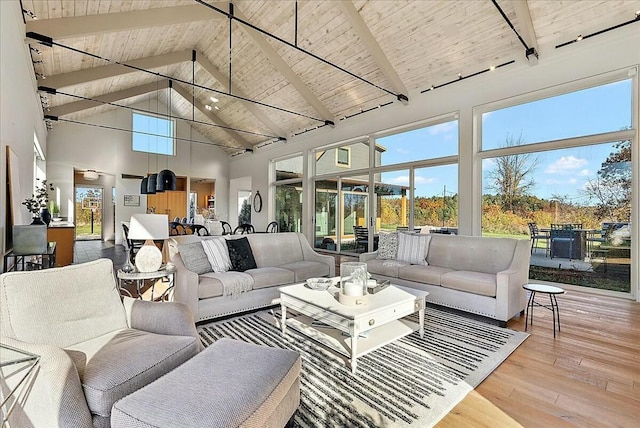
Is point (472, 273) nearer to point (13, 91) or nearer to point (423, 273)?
point (423, 273)

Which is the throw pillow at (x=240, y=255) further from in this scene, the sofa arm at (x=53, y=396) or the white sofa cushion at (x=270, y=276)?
the sofa arm at (x=53, y=396)

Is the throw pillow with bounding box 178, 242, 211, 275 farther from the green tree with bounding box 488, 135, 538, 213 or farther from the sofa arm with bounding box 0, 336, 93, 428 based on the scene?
the green tree with bounding box 488, 135, 538, 213

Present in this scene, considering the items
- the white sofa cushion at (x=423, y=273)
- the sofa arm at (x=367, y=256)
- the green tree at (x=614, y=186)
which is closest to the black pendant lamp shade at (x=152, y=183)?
the sofa arm at (x=367, y=256)

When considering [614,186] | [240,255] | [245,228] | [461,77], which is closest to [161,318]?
[240,255]

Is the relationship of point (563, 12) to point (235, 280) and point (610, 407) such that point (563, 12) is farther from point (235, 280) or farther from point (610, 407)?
point (235, 280)

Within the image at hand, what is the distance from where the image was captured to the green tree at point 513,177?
5266mm

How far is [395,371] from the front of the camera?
235cm

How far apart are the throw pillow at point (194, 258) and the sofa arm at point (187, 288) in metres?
0.20

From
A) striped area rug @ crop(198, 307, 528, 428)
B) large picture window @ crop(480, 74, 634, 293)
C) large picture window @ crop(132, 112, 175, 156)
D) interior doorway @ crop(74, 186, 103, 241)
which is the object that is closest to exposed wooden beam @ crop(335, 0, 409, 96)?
large picture window @ crop(480, 74, 634, 293)

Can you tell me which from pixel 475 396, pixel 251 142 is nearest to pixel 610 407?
pixel 475 396

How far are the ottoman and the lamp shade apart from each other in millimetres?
1798

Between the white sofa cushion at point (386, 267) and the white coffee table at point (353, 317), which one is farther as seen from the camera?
the white sofa cushion at point (386, 267)

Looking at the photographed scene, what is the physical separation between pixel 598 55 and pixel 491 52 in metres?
1.36

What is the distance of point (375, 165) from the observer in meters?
7.64
